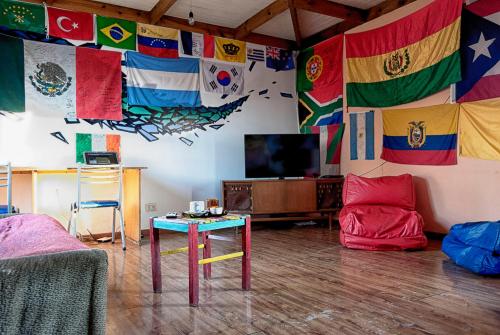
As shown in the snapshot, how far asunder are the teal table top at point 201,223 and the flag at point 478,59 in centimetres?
289

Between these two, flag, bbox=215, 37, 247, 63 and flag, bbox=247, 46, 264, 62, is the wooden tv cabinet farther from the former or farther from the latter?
flag, bbox=247, 46, 264, 62

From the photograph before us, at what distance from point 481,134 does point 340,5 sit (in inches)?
94.2

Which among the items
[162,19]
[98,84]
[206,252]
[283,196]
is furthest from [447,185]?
[98,84]

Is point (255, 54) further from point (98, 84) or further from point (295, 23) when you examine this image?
point (98, 84)

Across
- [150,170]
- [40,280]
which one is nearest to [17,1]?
[150,170]

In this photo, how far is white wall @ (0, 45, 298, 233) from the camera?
173 inches

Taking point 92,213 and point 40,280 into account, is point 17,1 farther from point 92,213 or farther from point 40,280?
point 40,280

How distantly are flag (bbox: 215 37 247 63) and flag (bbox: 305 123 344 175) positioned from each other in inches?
63.5

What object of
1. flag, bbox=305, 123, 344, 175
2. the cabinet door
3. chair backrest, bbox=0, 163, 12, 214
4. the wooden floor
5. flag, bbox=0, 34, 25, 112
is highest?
flag, bbox=0, 34, 25, 112

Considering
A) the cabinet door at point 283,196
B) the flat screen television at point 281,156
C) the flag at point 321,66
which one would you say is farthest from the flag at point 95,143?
the flag at point 321,66

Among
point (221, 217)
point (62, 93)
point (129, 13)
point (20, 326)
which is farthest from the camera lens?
point (129, 13)

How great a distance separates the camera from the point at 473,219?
4023 millimetres

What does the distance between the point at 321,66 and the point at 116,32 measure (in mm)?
2964

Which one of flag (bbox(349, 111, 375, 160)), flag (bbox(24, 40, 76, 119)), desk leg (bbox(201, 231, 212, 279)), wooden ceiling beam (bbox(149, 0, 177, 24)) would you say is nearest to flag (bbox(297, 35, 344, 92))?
flag (bbox(349, 111, 375, 160))
